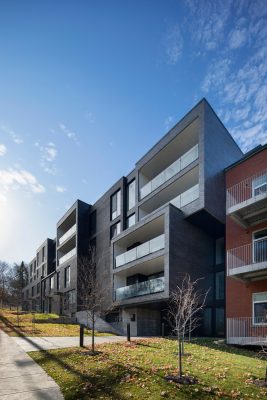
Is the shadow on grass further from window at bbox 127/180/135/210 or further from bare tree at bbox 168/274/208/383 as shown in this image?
window at bbox 127/180/135/210

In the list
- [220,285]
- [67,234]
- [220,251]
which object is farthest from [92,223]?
[220,285]

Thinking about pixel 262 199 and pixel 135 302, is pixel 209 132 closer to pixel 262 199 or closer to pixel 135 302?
pixel 262 199

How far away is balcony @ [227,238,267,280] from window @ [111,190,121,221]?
17.4 meters

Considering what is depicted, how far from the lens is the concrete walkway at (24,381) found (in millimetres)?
9023

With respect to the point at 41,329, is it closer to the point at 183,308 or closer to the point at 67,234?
the point at 183,308

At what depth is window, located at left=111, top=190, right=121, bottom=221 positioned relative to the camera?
36.5 meters

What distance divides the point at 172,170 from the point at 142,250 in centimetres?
666

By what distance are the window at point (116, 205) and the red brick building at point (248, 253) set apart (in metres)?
16.1

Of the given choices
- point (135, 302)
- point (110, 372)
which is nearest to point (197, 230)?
point (135, 302)

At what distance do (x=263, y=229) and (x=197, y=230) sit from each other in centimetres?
736

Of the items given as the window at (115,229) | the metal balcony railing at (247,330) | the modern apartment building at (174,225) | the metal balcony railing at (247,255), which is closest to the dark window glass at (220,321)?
the modern apartment building at (174,225)

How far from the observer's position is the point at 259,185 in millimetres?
20406

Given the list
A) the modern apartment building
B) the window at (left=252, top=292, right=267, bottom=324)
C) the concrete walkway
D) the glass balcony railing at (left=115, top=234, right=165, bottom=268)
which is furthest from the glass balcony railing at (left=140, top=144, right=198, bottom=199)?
the concrete walkway

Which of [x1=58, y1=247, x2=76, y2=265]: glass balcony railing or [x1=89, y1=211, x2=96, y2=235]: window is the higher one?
[x1=89, y1=211, x2=96, y2=235]: window
